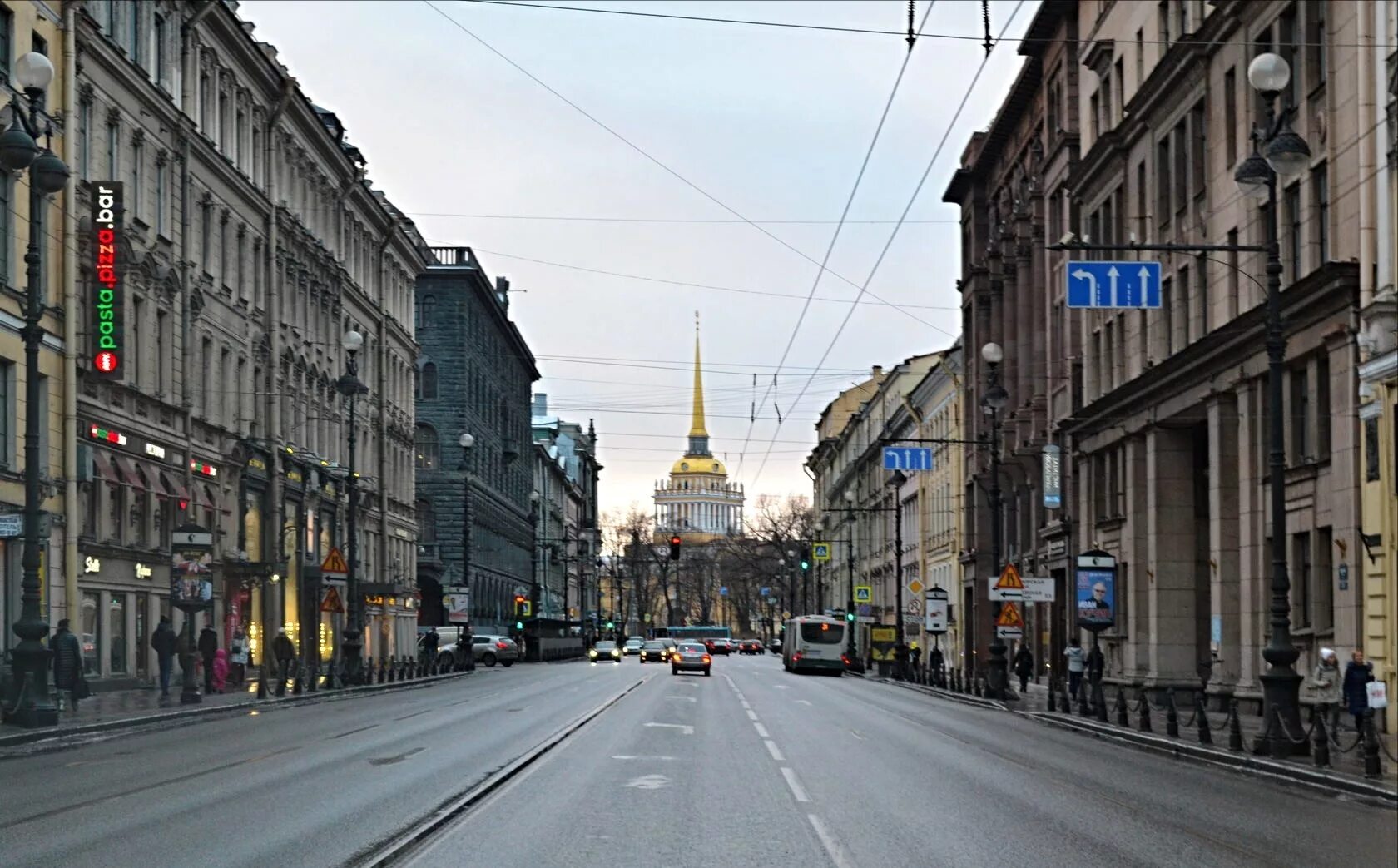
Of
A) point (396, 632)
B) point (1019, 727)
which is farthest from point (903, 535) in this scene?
point (1019, 727)

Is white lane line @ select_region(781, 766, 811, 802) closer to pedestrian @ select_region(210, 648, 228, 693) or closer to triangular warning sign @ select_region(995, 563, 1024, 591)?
triangular warning sign @ select_region(995, 563, 1024, 591)

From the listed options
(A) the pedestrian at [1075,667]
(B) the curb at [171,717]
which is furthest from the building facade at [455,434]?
(A) the pedestrian at [1075,667]

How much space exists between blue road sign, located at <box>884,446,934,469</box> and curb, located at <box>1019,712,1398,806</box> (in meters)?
18.0

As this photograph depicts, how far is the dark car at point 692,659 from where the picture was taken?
7569 cm

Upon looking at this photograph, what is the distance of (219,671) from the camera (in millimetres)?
47000

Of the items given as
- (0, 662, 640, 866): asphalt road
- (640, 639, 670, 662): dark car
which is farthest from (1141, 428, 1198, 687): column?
(640, 639, 670, 662): dark car

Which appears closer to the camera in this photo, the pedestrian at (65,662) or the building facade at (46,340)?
the pedestrian at (65,662)

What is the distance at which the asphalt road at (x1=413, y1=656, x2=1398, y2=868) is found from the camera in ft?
47.6

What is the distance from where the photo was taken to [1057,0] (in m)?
55.8

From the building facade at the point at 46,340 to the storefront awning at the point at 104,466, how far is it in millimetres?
1914

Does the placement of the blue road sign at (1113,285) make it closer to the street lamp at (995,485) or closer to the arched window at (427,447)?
the street lamp at (995,485)

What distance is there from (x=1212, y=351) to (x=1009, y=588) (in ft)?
27.5

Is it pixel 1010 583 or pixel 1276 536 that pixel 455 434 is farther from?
pixel 1276 536

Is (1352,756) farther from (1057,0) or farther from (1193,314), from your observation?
(1057,0)
